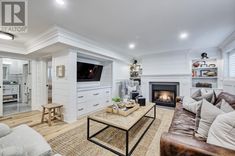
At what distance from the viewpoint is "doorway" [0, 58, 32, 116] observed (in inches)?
202

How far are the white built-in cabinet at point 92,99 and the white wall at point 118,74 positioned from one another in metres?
0.38

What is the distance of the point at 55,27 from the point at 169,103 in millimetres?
4750

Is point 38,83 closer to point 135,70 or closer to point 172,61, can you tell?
point 135,70

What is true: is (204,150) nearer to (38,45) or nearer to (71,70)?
(71,70)

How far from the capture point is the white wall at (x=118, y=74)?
194 inches

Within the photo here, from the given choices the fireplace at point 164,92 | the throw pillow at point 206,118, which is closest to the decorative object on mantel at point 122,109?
the throw pillow at point 206,118

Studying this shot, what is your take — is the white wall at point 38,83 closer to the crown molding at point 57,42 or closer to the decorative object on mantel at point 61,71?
the crown molding at point 57,42

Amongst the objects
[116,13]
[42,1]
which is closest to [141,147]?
[116,13]

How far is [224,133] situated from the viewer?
39.6 inches

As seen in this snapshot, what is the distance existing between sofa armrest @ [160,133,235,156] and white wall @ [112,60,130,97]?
3876mm

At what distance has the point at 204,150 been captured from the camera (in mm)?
911

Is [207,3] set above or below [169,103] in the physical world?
above

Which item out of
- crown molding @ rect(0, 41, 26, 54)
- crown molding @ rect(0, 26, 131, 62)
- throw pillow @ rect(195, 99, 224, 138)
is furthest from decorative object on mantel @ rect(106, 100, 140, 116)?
crown molding @ rect(0, 41, 26, 54)
